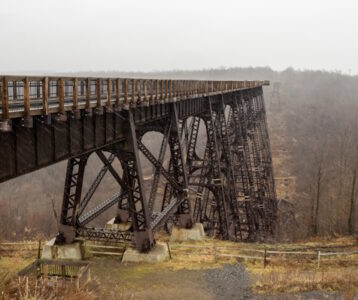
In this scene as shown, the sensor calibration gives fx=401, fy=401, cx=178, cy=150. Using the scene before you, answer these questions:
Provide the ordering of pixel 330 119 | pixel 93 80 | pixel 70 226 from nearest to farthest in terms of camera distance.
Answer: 1. pixel 93 80
2. pixel 70 226
3. pixel 330 119

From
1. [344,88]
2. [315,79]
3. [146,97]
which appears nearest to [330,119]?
[344,88]

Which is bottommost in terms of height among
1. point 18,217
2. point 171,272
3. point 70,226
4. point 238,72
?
point 18,217

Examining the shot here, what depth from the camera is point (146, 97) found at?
1300 cm

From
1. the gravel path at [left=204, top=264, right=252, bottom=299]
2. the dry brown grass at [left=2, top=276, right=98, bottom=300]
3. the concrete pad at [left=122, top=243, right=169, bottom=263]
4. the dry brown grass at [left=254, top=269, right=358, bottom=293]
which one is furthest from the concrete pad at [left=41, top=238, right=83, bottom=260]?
the dry brown grass at [left=254, top=269, right=358, bottom=293]

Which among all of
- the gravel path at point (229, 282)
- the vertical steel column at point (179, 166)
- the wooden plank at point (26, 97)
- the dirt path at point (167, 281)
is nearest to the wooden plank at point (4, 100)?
the wooden plank at point (26, 97)

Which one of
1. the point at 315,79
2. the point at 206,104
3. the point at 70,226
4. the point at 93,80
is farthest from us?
the point at 315,79

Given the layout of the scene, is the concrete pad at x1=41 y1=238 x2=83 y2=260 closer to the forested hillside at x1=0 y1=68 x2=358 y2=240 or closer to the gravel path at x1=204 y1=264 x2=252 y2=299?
the gravel path at x1=204 y1=264 x2=252 y2=299

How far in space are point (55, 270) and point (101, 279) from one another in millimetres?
1407

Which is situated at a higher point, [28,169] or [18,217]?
[28,169]

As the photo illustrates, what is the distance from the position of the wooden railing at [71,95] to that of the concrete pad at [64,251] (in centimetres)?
577

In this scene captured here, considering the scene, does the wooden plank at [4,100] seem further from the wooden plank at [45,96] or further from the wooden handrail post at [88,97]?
the wooden handrail post at [88,97]

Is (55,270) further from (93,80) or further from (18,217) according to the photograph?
(18,217)

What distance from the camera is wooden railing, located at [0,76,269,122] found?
7.34m

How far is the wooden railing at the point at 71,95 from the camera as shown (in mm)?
7336
